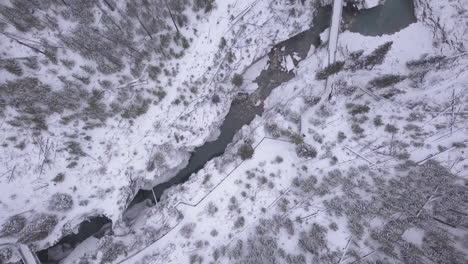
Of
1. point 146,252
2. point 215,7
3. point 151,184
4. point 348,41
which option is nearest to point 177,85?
point 215,7

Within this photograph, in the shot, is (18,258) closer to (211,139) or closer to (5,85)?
(5,85)

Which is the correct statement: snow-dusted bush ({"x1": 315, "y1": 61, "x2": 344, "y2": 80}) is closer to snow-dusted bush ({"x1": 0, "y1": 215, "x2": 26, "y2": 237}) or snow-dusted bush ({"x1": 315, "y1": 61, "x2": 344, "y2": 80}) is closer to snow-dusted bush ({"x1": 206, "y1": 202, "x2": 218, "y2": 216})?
snow-dusted bush ({"x1": 206, "y1": 202, "x2": 218, "y2": 216})

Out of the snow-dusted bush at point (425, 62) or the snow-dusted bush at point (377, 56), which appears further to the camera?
the snow-dusted bush at point (377, 56)

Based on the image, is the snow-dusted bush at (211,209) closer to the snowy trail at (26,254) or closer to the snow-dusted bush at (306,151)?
the snow-dusted bush at (306,151)

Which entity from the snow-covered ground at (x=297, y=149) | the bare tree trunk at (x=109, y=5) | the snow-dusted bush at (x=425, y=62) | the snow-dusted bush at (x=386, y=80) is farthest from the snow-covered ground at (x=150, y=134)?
the snow-dusted bush at (x=425, y=62)

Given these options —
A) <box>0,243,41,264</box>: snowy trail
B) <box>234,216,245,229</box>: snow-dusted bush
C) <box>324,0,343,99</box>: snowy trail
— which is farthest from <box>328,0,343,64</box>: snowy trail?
<box>0,243,41,264</box>: snowy trail

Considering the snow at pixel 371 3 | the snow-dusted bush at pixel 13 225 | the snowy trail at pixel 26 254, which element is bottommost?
the snowy trail at pixel 26 254

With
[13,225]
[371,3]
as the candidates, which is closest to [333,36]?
[371,3]

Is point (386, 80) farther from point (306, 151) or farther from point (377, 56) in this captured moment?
point (306, 151)
